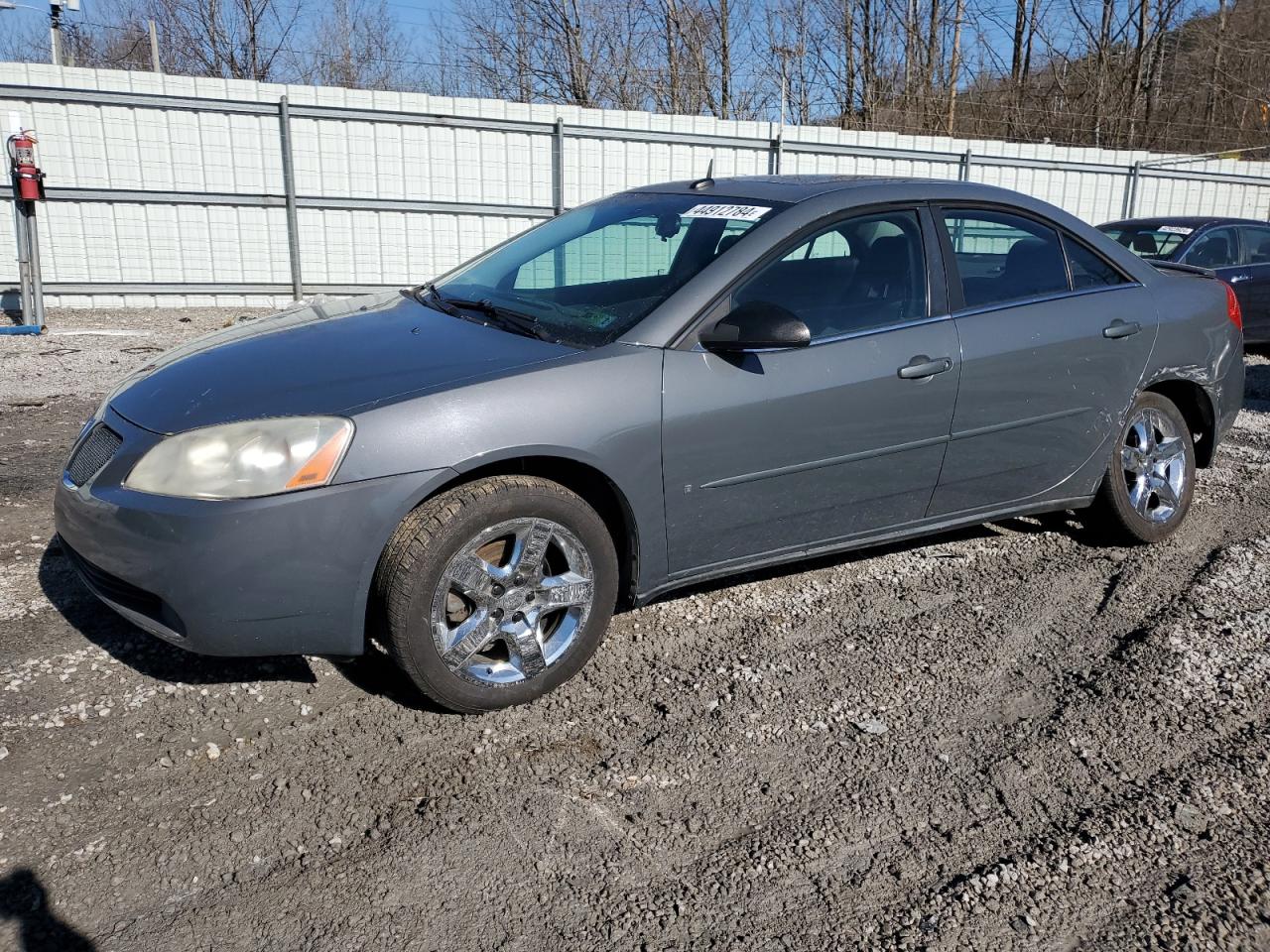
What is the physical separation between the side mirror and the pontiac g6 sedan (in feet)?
0.04

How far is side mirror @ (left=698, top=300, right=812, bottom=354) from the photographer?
328cm

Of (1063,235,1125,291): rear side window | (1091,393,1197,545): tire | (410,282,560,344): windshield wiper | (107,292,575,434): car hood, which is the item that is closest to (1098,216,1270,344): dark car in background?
(1091,393,1197,545): tire

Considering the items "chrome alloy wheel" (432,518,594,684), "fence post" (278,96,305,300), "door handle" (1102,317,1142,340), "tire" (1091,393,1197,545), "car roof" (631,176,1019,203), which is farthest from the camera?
"fence post" (278,96,305,300)

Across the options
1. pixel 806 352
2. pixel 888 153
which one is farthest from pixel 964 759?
pixel 888 153

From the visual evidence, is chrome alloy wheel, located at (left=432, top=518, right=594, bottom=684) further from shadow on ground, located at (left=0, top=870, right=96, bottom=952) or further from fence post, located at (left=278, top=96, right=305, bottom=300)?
fence post, located at (left=278, top=96, right=305, bottom=300)

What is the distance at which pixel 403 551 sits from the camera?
290 centimetres

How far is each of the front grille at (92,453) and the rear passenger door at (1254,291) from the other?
32.0ft

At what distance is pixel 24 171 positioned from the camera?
933 cm

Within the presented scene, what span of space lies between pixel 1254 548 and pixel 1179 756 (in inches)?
86.5

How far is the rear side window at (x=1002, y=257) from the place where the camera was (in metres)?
4.05

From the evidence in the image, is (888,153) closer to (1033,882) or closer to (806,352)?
(806,352)

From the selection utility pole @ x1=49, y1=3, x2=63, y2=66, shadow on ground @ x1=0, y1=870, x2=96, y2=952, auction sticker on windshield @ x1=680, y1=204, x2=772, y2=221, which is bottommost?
shadow on ground @ x1=0, y1=870, x2=96, y2=952

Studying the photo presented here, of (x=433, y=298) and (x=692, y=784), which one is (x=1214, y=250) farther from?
(x=692, y=784)

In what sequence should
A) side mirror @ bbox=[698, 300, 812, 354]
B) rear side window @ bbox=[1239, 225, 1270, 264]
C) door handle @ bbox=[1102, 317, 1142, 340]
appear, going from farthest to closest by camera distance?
rear side window @ bbox=[1239, 225, 1270, 264] → door handle @ bbox=[1102, 317, 1142, 340] → side mirror @ bbox=[698, 300, 812, 354]
